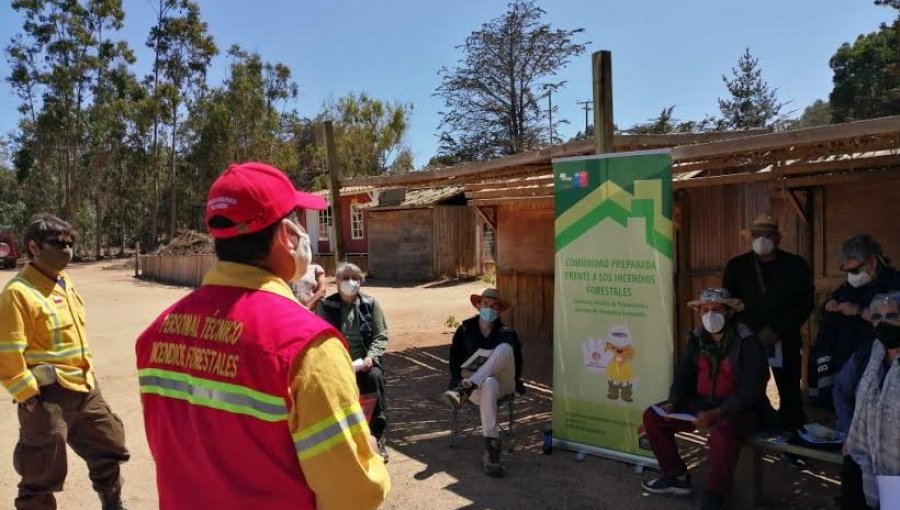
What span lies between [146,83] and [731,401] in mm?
41264

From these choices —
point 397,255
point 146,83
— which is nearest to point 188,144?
point 146,83

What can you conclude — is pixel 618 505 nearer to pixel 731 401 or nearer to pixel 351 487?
pixel 731 401

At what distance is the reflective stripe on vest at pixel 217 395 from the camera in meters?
1.48

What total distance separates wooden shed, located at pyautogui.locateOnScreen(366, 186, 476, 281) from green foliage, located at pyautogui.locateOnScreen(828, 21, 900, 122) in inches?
808

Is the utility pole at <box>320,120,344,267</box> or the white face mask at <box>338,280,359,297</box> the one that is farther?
the utility pole at <box>320,120,344,267</box>

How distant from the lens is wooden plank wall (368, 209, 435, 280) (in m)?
22.4

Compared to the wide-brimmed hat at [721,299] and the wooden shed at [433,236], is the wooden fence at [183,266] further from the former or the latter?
the wide-brimmed hat at [721,299]

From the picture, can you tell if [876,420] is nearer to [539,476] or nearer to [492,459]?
A: [539,476]

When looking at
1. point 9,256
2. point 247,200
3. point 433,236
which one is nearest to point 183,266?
point 433,236

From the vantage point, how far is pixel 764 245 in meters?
5.11

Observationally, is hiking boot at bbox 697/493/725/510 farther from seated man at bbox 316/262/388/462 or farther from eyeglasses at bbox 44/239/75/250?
eyeglasses at bbox 44/239/75/250

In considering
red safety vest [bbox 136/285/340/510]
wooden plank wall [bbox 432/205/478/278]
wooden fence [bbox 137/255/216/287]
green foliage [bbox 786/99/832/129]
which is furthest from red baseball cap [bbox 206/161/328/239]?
wooden fence [bbox 137/255/216/287]

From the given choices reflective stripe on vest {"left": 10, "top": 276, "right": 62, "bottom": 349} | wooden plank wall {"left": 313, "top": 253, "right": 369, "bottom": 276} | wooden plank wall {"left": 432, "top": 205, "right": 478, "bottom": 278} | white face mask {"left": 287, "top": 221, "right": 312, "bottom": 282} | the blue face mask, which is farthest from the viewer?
wooden plank wall {"left": 313, "top": 253, "right": 369, "bottom": 276}

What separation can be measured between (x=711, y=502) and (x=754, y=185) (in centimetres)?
411
